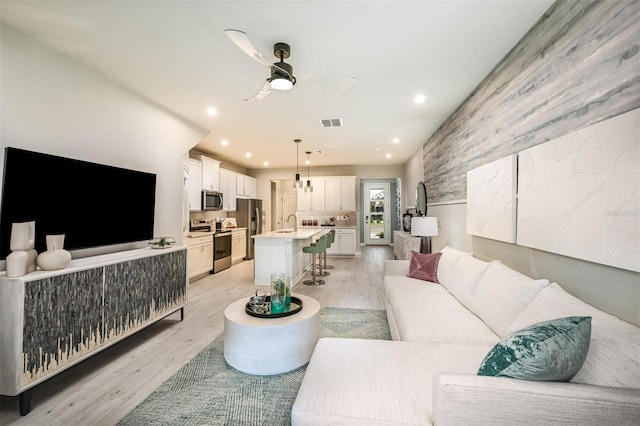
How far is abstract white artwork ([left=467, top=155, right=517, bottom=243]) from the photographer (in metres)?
2.25

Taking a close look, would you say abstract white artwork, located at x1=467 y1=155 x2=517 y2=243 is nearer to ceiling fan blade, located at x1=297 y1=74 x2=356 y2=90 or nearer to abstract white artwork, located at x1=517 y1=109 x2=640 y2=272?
abstract white artwork, located at x1=517 y1=109 x2=640 y2=272

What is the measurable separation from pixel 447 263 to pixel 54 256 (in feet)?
11.7

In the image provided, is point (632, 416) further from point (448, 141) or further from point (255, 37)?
point (448, 141)

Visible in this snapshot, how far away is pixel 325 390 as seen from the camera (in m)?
1.26

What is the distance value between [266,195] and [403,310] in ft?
22.7

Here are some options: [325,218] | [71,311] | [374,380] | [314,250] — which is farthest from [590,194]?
[325,218]

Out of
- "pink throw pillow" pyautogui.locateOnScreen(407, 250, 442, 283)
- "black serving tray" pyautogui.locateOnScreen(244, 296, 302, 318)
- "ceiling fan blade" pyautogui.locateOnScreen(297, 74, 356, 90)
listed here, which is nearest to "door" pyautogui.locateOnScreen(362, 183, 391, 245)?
"pink throw pillow" pyautogui.locateOnScreen(407, 250, 442, 283)

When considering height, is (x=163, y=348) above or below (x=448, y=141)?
below

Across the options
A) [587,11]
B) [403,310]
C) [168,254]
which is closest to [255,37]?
[587,11]

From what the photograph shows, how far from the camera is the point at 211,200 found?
19.4 feet

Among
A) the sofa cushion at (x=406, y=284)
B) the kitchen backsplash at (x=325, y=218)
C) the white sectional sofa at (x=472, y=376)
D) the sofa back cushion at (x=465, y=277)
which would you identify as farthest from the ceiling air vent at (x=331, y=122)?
the kitchen backsplash at (x=325, y=218)

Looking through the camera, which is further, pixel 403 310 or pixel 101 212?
pixel 101 212

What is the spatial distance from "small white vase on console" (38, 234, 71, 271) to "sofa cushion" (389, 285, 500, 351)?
258 cm

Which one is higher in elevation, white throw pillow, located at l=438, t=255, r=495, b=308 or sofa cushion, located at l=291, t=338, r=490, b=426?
white throw pillow, located at l=438, t=255, r=495, b=308
